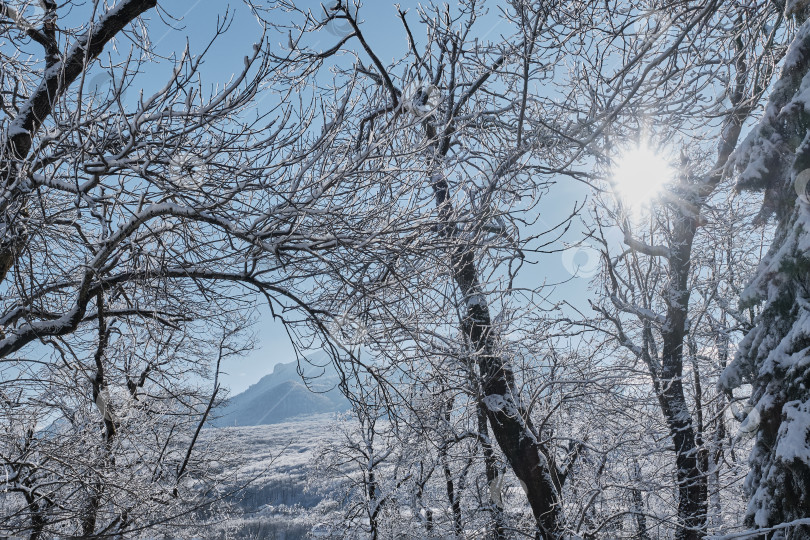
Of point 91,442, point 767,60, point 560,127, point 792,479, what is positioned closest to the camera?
point 792,479


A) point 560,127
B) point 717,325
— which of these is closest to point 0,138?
point 560,127

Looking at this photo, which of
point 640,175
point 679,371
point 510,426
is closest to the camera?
point 510,426

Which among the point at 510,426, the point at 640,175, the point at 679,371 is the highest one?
the point at 640,175

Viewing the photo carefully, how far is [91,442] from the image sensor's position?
8625 millimetres

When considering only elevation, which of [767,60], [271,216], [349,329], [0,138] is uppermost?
[767,60]

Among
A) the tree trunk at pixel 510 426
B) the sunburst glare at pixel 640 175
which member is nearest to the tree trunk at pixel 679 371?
the sunburst glare at pixel 640 175

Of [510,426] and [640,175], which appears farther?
[640,175]

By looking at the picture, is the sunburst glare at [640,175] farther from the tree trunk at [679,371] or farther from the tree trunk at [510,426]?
the tree trunk at [510,426]

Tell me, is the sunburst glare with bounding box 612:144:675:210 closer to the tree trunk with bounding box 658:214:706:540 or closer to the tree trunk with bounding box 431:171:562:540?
the tree trunk with bounding box 658:214:706:540

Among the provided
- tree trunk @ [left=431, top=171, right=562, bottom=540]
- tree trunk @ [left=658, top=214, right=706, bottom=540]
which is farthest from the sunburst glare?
tree trunk @ [left=431, top=171, right=562, bottom=540]

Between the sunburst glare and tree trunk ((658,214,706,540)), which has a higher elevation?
the sunburst glare

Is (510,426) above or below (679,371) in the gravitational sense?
below

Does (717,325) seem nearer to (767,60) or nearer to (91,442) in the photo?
(767,60)

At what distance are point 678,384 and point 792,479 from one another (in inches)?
221
